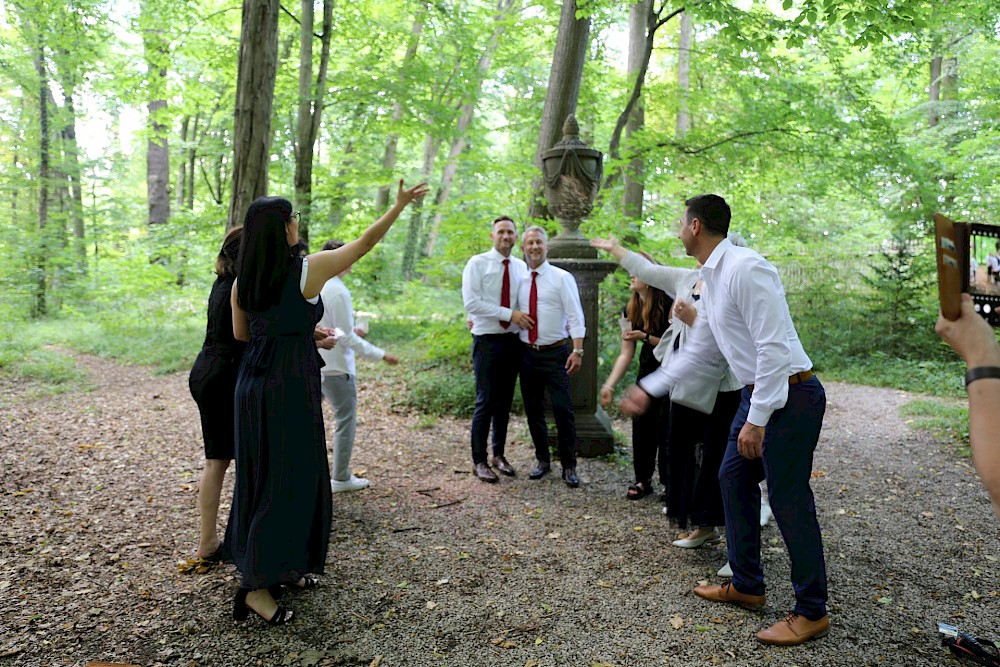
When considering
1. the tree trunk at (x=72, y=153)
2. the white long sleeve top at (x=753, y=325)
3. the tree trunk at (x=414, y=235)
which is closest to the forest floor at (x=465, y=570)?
the white long sleeve top at (x=753, y=325)

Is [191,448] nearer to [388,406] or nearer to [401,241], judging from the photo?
[388,406]

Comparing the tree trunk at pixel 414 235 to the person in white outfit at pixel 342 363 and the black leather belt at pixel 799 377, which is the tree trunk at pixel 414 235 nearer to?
the person in white outfit at pixel 342 363

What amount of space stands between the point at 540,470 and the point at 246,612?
9.65ft

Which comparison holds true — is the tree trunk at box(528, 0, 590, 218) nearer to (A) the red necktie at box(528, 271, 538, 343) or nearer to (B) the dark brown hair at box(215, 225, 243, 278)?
(A) the red necktie at box(528, 271, 538, 343)

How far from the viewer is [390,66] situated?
1059cm

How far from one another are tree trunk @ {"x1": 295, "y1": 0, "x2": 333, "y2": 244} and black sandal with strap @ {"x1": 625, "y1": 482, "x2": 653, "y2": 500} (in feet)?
22.0

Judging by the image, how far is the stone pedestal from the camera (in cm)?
625

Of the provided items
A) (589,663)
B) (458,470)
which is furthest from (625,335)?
(589,663)

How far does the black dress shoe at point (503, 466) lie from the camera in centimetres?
561

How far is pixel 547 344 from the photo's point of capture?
5.43m

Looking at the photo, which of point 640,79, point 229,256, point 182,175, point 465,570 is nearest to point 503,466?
point 465,570

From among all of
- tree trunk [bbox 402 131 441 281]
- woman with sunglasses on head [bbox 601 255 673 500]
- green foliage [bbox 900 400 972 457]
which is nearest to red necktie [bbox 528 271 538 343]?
woman with sunglasses on head [bbox 601 255 673 500]

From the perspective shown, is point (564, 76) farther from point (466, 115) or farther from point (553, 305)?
point (466, 115)

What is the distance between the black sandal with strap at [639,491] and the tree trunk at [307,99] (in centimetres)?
672
